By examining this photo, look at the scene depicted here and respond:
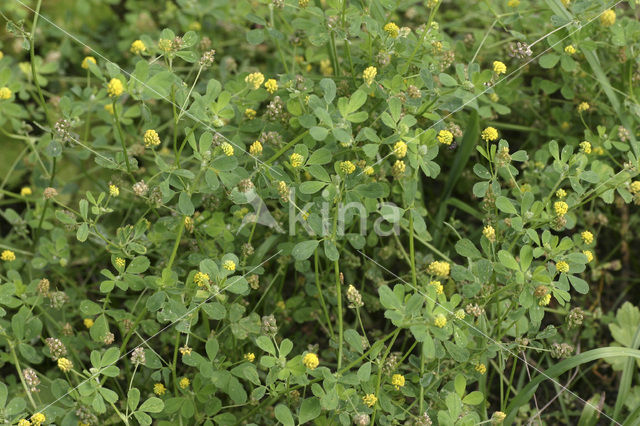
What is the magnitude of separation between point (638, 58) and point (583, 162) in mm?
628

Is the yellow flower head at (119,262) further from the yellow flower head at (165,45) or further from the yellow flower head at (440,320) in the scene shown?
the yellow flower head at (440,320)

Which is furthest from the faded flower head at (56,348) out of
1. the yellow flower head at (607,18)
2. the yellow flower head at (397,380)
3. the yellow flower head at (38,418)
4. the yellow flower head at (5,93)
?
the yellow flower head at (607,18)

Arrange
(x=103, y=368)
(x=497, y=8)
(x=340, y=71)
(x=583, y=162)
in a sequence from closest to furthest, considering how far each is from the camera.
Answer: (x=103, y=368) < (x=583, y=162) < (x=340, y=71) < (x=497, y=8)

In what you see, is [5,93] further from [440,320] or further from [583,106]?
[583,106]

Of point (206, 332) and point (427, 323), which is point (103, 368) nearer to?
point (206, 332)

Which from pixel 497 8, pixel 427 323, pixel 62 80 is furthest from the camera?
pixel 62 80

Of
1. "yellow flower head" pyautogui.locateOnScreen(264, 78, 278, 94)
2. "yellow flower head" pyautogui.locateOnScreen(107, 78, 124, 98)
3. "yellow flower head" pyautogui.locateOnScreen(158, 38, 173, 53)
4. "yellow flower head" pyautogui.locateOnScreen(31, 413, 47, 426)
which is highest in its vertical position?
"yellow flower head" pyautogui.locateOnScreen(158, 38, 173, 53)

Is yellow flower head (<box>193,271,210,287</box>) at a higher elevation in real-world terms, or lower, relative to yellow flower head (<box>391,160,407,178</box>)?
lower

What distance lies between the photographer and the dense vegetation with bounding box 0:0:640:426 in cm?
193

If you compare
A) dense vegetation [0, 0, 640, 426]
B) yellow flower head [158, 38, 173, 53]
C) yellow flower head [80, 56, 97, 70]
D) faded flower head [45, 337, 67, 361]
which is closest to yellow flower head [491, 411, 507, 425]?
dense vegetation [0, 0, 640, 426]

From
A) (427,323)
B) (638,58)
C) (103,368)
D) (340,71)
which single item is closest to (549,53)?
(638,58)

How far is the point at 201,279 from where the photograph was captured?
1899mm

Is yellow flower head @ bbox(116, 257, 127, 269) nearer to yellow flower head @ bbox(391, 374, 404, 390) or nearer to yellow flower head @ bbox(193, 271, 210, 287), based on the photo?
yellow flower head @ bbox(193, 271, 210, 287)

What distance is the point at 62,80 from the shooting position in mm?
3242
